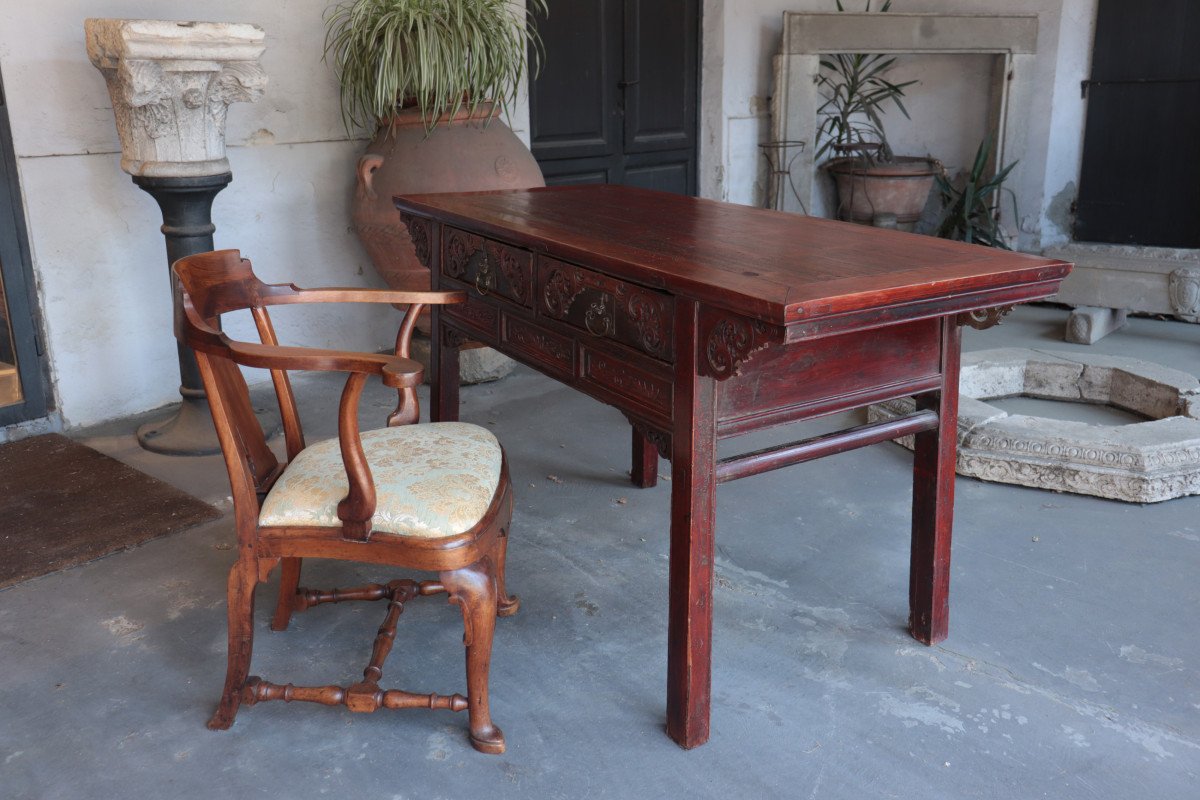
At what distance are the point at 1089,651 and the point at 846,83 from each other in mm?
4631

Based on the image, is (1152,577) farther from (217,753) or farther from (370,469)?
(217,753)

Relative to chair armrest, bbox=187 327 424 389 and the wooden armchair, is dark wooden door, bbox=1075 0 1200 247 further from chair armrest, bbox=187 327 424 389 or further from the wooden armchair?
chair armrest, bbox=187 327 424 389

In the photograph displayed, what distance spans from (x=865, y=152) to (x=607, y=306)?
4.51m

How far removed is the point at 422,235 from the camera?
2814 millimetres

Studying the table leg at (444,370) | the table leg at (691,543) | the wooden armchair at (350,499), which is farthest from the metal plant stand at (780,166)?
the table leg at (691,543)

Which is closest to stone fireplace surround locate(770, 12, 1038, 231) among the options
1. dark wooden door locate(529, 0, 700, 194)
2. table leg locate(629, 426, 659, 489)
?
dark wooden door locate(529, 0, 700, 194)

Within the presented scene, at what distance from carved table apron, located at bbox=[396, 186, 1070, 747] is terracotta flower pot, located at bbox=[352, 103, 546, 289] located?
1.60 meters

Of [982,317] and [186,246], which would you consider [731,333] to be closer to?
[982,317]

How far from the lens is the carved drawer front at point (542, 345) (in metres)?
2.21

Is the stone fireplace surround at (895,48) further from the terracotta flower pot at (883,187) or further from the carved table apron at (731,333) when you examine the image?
the carved table apron at (731,333)

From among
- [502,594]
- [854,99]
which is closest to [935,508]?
[502,594]

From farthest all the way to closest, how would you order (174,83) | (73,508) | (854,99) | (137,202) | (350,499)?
(854,99), (137,202), (174,83), (73,508), (350,499)

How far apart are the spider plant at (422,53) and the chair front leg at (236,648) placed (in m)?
2.38

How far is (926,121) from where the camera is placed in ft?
21.7
